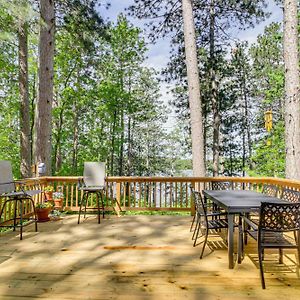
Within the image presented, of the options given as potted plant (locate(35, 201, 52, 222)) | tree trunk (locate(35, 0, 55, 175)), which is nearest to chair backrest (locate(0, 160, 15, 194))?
potted plant (locate(35, 201, 52, 222))

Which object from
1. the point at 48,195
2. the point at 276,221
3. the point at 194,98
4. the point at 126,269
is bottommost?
the point at 126,269

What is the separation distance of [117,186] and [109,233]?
167cm

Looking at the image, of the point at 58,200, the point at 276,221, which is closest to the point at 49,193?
the point at 58,200

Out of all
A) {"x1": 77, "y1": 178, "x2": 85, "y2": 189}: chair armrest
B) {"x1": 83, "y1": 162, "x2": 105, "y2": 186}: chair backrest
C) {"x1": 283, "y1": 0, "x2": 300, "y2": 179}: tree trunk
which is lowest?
{"x1": 77, "y1": 178, "x2": 85, "y2": 189}: chair armrest

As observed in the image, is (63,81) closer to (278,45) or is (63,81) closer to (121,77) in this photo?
(121,77)

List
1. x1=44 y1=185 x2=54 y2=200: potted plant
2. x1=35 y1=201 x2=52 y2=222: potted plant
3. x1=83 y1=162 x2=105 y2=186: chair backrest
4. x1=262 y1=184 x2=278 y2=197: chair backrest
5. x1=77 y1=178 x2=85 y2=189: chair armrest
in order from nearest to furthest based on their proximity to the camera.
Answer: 1. x1=262 y1=184 x2=278 y2=197: chair backrest
2. x1=35 y1=201 x2=52 y2=222: potted plant
3. x1=77 y1=178 x2=85 y2=189: chair armrest
4. x1=83 y1=162 x2=105 y2=186: chair backrest
5. x1=44 y1=185 x2=54 y2=200: potted plant

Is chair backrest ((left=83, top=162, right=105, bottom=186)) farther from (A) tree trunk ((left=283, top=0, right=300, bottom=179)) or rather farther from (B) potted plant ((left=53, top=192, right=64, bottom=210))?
(A) tree trunk ((left=283, top=0, right=300, bottom=179))

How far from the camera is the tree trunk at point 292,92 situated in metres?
5.21

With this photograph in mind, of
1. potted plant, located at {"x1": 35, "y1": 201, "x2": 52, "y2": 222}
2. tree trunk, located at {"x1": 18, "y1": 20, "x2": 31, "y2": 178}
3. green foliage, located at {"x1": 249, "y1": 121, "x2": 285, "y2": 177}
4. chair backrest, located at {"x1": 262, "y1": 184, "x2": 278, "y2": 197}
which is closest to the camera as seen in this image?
chair backrest, located at {"x1": 262, "y1": 184, "x2": 278, "y2": 197}

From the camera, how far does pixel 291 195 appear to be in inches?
145

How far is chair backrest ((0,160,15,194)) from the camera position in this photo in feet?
13.8

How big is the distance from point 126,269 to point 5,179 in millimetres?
2458

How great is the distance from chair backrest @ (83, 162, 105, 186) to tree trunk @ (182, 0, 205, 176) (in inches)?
89.7

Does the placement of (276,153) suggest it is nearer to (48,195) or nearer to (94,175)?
(94,175)
